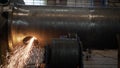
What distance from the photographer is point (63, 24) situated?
141 centimetres

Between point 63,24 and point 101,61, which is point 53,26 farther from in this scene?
point 101,61

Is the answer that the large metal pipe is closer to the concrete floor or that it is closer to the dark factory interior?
the dark factory interior

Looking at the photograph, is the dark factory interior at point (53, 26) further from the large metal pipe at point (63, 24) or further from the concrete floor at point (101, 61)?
the concrete floor at point (101, 61)

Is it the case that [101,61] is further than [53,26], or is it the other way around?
[101,61]

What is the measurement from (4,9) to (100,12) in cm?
60

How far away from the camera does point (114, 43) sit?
1.44 metres

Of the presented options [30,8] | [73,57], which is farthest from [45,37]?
[73,57]

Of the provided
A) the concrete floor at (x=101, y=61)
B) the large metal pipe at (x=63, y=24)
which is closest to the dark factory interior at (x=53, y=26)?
the large metal pipe at (x=63, y=24)

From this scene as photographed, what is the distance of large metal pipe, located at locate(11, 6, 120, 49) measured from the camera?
1414mm

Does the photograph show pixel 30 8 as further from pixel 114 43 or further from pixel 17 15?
pixel 114 43

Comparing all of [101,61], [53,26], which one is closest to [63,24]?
[53,26]

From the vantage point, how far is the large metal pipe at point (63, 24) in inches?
55.7

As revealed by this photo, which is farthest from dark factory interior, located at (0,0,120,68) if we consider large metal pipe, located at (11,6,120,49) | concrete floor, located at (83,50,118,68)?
concrete floor, located at (83,50,118,68)

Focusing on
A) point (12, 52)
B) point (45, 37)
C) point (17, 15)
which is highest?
point (17, 15)
